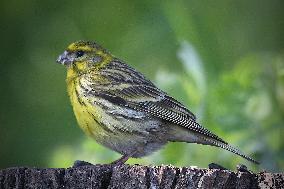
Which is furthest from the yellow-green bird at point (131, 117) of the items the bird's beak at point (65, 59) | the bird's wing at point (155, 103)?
the bird's beak at point (65, 59)

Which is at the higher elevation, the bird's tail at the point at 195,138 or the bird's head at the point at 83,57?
the bird's head at the point at 83,57

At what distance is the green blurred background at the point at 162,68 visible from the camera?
3.94m

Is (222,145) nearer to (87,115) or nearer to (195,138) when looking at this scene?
(195,138)

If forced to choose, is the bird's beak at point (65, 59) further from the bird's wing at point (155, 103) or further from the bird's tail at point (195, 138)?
the bird's tail at point (195, 138)

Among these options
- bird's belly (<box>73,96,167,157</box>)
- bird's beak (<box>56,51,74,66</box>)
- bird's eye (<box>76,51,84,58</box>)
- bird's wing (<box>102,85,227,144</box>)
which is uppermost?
bird's eye (<box>76,51,84,58</box>)

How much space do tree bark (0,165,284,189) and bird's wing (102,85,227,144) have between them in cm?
85

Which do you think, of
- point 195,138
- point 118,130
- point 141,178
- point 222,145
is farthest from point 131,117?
point 141,178

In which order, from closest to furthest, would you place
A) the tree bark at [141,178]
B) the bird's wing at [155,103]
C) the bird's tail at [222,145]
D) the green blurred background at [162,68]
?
the tree bark at [141,178], the bird's tail at [222,145], the bird's wing at [155,103], the green blurred background at [162,68]

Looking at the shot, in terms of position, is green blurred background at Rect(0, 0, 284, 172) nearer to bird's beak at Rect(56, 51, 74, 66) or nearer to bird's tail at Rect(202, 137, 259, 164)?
bird's tail at Rect(202, 137, 259, 164)

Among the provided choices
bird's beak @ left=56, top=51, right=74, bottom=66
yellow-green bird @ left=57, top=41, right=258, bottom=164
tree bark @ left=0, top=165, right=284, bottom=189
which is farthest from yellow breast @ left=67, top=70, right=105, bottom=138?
tree bark @ left=0, top=165, right=284, bottom=189

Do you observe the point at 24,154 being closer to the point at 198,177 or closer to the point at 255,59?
the point at 255,59

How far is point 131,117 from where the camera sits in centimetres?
375

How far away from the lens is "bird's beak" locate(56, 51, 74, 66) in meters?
3.97

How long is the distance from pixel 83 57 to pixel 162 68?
1.95 ft
